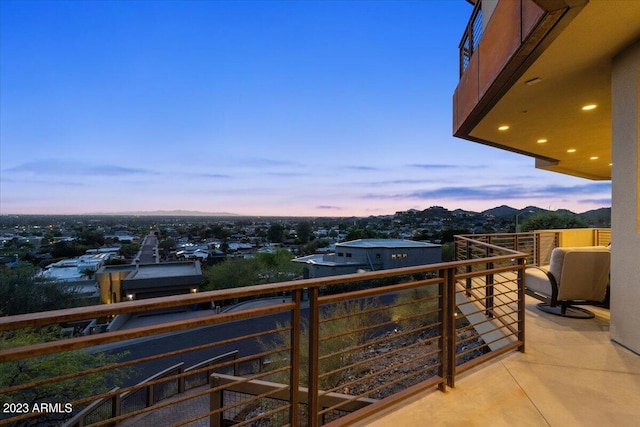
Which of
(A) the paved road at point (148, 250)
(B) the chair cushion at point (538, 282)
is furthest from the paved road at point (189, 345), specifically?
(A) the paved road at point (148, 250)

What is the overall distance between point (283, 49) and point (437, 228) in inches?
1042

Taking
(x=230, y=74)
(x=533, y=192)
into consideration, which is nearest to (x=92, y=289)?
(x=230, y=74)

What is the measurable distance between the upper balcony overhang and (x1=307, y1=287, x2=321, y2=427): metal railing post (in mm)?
2749

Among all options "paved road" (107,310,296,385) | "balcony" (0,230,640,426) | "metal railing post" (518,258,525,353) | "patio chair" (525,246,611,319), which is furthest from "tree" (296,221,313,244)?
"metal railing post" (518,258,525,353)

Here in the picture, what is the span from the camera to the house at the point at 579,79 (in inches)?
110

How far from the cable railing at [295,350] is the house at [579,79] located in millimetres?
1002

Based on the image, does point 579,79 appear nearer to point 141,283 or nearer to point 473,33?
point 473,33

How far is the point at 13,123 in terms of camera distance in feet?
72.2

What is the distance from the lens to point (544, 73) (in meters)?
3.66

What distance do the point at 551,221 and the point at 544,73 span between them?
49.0 feet

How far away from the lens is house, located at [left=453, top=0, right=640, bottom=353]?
2807 mm

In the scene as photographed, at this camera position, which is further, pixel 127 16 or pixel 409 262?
pixel 409 262

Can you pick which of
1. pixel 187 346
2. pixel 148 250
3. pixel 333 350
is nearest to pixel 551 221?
pixel 333 350

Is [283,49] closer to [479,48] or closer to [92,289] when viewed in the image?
[479,48]
